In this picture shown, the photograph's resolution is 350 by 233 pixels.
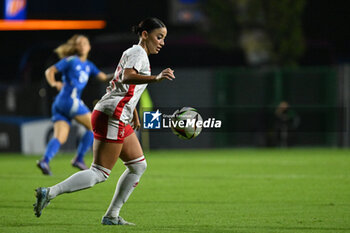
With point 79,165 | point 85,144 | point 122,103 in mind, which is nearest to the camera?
point 122,103

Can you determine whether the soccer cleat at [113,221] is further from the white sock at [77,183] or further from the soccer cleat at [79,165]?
the soccer cleat at [79,165]

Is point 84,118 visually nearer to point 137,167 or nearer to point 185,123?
point 185,123

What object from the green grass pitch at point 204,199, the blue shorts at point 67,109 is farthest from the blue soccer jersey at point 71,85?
the green grass pitch at point 204,199

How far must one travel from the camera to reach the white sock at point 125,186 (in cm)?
752

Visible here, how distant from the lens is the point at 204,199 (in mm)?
9828

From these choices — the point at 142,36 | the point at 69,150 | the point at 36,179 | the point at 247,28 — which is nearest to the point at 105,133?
the point at 142,36

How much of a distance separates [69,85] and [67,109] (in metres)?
0.43

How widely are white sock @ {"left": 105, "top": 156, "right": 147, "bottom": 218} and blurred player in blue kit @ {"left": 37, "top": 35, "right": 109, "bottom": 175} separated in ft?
18.1

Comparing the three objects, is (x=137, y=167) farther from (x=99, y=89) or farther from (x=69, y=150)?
(x=99, y=89)

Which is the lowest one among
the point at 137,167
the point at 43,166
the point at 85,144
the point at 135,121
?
the point at 43,166

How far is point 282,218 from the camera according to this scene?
8023 millimetres

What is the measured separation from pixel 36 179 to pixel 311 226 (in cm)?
619

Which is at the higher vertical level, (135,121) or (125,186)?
(135,121)

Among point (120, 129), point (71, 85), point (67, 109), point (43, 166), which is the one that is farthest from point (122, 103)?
point (71, 85)
